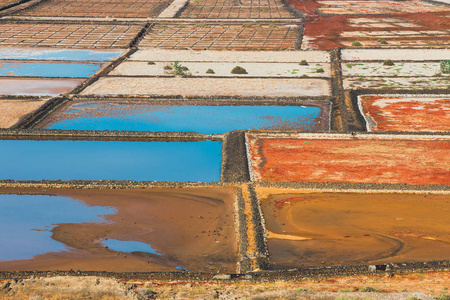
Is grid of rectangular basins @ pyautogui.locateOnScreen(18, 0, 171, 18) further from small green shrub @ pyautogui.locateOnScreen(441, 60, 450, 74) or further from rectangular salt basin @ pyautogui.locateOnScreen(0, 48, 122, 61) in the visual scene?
small green shrub @ pyautogui.locateOnScreen(441, 60, 450, 74)

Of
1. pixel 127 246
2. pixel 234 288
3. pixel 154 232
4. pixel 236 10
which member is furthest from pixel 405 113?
pixel 236 10

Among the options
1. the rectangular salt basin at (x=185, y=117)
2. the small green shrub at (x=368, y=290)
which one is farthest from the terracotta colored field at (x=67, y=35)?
the small green shrub at (x=368, y=290)

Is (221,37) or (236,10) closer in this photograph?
(221,37)

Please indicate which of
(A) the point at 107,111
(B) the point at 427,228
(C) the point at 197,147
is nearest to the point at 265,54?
(A) the point at 107,111

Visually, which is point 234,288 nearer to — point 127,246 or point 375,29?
point 127,246

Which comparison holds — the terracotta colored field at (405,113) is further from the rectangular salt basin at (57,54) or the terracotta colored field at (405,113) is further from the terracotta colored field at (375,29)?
the rectangular salt basin at (57,54)

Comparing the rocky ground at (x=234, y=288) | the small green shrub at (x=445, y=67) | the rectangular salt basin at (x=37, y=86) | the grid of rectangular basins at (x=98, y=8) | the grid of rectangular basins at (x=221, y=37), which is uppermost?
the grid of rectangular basins at (x=98, y=8)

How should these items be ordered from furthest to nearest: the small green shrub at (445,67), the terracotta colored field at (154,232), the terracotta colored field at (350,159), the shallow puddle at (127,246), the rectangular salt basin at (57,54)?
the rectangular salt basin at (57,54)
the small green shrub at (445,67)
the terracotta colored field at (350,159)
the shallow puddle at (127,246)
the terracotta colored field at (154,232)
